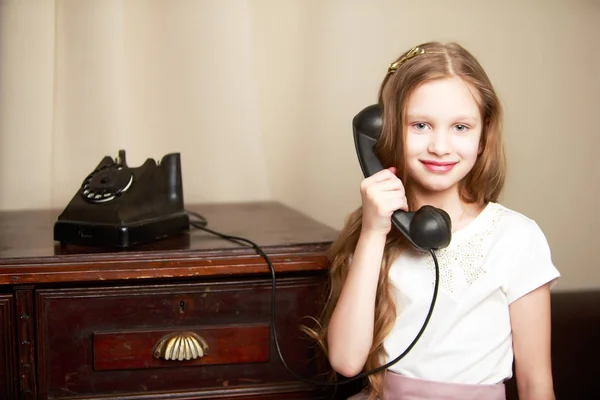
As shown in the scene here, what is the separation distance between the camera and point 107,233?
112 centimetres

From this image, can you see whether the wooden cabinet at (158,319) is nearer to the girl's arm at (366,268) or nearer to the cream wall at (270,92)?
the girl's arm at (366,268)

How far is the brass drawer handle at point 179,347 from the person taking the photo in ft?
3.56

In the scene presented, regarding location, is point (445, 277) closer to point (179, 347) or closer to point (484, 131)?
point (484, 131)

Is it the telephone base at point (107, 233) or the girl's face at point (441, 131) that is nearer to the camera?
the girl's face at point (441, 131)

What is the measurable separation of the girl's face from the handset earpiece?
4 centimetres

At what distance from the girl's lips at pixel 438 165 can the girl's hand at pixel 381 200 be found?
0.04 m

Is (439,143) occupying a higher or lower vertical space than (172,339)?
higher

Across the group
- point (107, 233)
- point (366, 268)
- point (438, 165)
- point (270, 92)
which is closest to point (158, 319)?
point (107, 233)

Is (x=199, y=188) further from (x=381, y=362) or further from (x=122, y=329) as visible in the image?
(x=381, y=362)

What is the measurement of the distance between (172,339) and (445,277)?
1.21 ft

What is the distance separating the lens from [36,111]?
152cm

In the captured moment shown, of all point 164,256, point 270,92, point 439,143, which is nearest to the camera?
point 439,143

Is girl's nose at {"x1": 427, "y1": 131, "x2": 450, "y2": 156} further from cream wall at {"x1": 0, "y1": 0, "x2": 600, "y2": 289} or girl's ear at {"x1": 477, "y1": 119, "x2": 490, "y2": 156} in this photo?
cream wall at {"x1": 0, "y1": 0, "x2": 600, "y2": 289}

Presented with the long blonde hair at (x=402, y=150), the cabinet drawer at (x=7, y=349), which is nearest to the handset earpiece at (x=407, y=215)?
the long blonde hair at (x=402, y=150)
